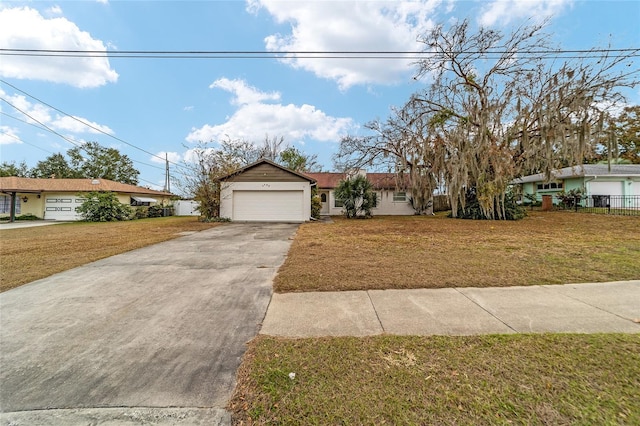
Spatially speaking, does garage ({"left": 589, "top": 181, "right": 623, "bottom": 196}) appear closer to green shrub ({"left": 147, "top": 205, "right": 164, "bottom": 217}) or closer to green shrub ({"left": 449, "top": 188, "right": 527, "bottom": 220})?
green shrub ({"left": 449, "top": 188, "right": 527, "bottom": 220})

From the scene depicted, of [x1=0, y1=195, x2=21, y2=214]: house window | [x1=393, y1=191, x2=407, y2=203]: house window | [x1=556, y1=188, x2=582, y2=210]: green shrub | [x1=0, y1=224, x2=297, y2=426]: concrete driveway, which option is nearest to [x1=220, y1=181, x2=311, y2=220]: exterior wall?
[x1=393, y1=191, x2=407, y2=203]: house window

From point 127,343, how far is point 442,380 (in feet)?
9.34

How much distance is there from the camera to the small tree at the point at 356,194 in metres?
17.2

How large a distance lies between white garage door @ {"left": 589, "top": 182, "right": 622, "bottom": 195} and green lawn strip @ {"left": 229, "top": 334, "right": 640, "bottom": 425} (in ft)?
77.2

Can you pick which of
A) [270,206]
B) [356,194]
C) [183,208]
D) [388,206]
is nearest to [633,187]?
[388,206]

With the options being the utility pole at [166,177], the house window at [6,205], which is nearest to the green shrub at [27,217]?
the house window at [6,205]

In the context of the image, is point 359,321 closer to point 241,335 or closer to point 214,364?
point 241,335

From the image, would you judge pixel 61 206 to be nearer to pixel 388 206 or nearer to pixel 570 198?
pixel 388 206

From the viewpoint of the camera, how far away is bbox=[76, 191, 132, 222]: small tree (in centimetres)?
1828

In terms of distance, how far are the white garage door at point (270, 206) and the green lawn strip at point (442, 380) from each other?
13.9 metres

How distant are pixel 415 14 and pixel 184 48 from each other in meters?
7.98

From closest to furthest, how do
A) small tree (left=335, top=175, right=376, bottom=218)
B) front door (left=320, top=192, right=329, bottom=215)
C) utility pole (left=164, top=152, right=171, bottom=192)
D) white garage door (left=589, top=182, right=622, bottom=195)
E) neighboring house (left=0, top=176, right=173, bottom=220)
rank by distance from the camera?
small tree (left=335, top=175, right=376, bottom=218)
white garage door (left=589, top=182, right=622, bottom=195)
neighboring house (left=0, top=176, right=173, bottom=220)
front door (left=320, top=192, right=329, bottom=215)
utility pole (left=164, top=152, right=171, bottom=192)

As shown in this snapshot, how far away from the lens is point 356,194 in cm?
1747

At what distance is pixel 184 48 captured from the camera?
27.7 feet
